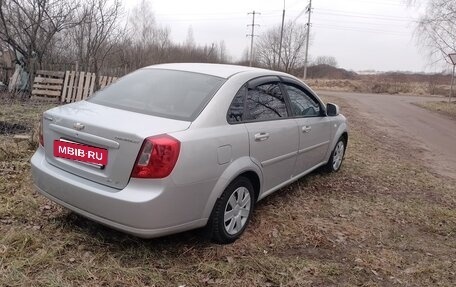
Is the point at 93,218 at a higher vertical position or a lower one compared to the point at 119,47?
lower

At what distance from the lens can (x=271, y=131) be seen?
4.04 meters

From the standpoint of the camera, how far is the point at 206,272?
317 centimetres

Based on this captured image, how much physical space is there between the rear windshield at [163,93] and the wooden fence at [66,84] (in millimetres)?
10209

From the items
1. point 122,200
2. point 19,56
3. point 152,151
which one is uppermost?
point 19,56

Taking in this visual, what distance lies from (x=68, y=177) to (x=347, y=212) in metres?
3.01

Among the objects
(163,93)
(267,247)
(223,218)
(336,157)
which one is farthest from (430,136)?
(163,93)

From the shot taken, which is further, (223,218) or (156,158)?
(223,218)

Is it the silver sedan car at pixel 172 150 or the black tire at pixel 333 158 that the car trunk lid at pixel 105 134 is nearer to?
the silver sedan car at pixel 172 150

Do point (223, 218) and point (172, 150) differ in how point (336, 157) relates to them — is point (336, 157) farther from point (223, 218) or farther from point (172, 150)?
point (172, 150)

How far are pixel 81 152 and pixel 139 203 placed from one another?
2.21 ft

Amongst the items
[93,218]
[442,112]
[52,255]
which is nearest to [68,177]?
[93,218]

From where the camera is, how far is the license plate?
10.1ft

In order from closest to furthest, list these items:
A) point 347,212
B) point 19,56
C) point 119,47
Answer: point 347,212, point 19,56, point 119,47

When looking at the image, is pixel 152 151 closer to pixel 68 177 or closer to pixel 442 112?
pixel 68 177
